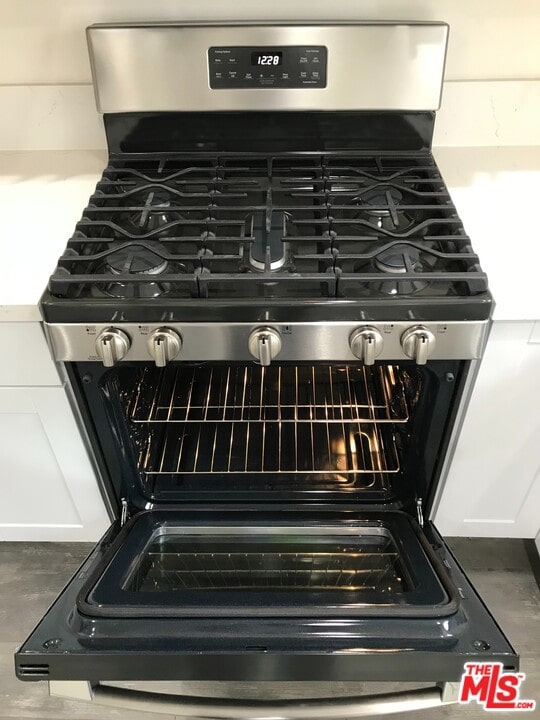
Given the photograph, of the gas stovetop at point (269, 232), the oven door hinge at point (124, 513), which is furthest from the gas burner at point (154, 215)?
the oven door hinge at point (124, 513)

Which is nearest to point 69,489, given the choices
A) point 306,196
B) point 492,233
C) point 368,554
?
point 368,554

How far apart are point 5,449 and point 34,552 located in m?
0.57

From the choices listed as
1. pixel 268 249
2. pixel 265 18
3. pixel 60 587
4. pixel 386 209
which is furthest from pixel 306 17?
pixel 60 587

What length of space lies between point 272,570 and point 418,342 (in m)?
0.47

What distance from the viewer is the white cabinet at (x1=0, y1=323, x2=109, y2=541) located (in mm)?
1028

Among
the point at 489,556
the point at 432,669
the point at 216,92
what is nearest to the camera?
the point at 432,669

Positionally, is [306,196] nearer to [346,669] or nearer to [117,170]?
[117,170]

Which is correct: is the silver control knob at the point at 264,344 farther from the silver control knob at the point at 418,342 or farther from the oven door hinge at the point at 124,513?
the oven door hinge at the point at 124,513

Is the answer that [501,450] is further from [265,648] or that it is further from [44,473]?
[44,473]

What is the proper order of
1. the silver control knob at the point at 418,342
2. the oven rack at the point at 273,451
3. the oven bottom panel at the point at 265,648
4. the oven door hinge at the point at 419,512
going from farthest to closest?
the oven rack at the point at 273,451 → the oven door hinge at the point at 419,512 → the silver control knob at the point at 418,342 → the oven bottom panel at the point at 265,648

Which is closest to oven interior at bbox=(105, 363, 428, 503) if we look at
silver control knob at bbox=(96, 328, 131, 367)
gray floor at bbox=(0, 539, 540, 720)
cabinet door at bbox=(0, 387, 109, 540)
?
cabinet door at bbox=(0, 387, 109, 540)

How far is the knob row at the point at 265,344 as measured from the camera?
0.90 meters

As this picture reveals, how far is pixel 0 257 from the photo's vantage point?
101 centimetres

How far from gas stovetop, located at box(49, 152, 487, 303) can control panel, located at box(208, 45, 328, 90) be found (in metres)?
0.15
